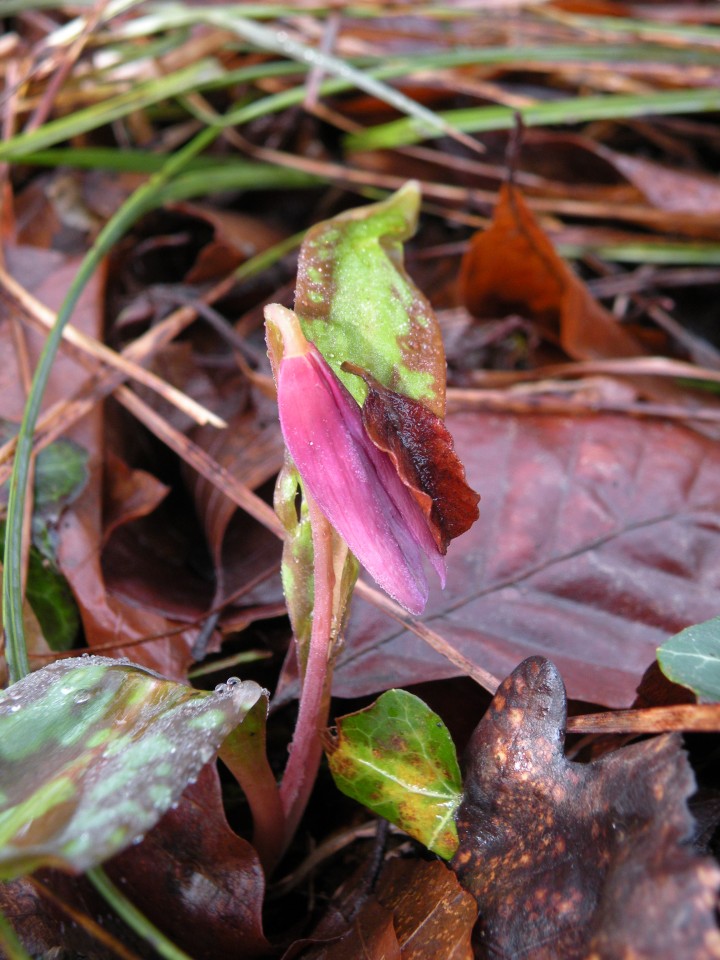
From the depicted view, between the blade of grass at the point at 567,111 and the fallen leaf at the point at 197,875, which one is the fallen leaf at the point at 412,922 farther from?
the blade of grass at the point at 567,111

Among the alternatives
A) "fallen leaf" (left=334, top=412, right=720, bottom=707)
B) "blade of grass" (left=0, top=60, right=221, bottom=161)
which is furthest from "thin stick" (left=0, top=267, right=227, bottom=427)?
"fallen leaf" (left=334, top=412, right=720, bottom=707)

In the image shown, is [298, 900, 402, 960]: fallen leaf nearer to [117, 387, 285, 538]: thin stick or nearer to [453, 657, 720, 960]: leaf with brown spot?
[453, 657, 720, 960]: leaf with brown spot

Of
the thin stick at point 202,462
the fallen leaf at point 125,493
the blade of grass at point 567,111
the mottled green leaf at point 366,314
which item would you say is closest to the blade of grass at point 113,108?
the blade of grass at point 567,111

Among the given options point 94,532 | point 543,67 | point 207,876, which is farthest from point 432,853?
point 543,67

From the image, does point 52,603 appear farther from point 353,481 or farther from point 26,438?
point 353,481

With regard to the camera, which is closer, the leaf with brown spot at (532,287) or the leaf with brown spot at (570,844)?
the leaf with brown spot at (570,844)

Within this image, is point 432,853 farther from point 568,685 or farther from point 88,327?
point 88,327
